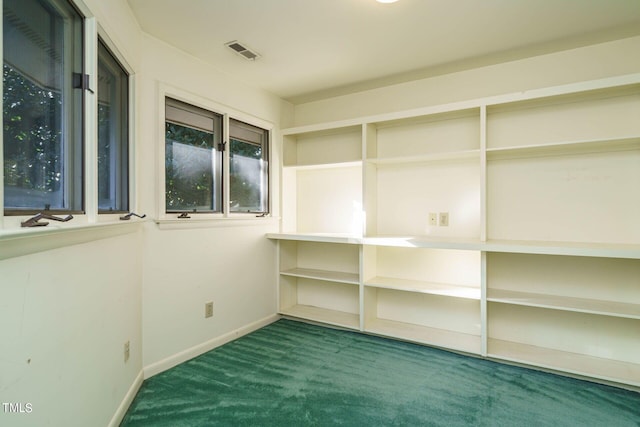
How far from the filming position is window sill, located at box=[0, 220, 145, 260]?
0.90m

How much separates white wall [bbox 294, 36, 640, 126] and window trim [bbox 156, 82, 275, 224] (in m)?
0.83

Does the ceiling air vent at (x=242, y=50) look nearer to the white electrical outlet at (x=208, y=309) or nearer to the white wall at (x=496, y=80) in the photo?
the white wall at (x=496, y=80)

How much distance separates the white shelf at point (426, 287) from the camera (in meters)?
2.58

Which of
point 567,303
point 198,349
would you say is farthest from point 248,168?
point 567,303

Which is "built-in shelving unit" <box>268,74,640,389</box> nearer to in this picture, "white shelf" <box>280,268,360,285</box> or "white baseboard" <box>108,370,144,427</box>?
"white shelf" <box>280,268,360,285</box>

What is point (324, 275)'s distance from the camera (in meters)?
3.25

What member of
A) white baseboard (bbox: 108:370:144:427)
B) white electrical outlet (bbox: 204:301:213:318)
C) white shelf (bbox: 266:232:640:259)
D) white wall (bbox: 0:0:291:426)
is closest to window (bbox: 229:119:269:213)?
white wall (bbox: 0:0:291:426)

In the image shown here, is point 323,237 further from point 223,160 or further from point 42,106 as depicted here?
point 42,106

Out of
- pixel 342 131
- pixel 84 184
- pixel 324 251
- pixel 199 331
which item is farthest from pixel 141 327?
pixel 342 131

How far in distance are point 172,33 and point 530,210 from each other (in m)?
3.00

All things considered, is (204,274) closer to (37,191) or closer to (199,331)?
(199,331)

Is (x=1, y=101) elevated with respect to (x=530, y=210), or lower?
elevated

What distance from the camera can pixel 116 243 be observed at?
5.75 feet

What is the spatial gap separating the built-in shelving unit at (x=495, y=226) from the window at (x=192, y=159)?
0.85 m
